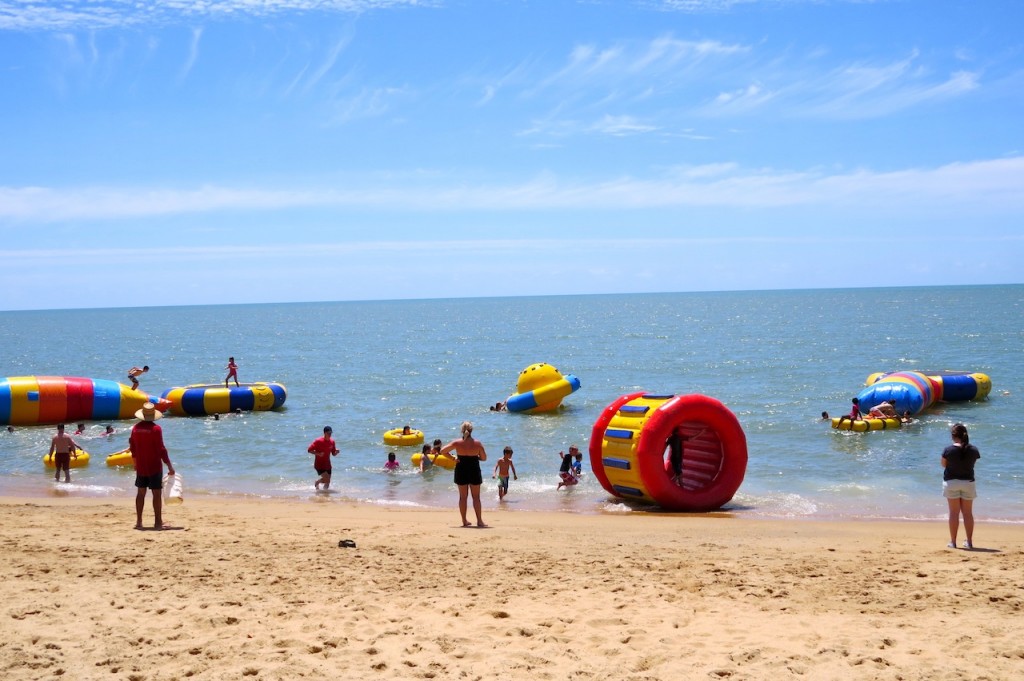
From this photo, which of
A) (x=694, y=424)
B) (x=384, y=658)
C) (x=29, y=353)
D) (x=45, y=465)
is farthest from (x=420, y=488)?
(x=29, y=353)

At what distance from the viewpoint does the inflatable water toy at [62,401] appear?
911 inches

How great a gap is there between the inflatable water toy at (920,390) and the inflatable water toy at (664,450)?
35.4 ft

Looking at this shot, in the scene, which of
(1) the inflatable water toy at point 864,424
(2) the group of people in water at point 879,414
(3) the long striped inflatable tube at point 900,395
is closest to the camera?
(1) the inflatable water toy at point 864,424

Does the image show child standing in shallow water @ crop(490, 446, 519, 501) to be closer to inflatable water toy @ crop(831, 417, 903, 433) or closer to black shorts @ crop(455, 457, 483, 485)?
black shorts @ crop(455, 457, 483, 485)

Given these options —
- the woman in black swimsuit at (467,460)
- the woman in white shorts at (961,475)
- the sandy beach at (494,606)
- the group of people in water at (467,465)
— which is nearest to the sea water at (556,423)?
the group of people in water at (467,465)

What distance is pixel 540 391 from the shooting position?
25.2m

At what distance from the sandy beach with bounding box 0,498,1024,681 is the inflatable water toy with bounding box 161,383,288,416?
1588 cm

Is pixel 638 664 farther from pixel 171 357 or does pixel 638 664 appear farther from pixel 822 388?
pixel 171 357

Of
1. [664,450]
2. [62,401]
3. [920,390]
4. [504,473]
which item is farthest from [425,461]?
[920,390]

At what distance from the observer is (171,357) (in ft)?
193

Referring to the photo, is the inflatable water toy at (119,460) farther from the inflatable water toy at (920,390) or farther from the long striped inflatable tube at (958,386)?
the long striped inflatable tube at (958,386)

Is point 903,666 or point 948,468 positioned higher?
point 948,468

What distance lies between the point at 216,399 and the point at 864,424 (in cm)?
1663

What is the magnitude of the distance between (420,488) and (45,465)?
7849 mm
